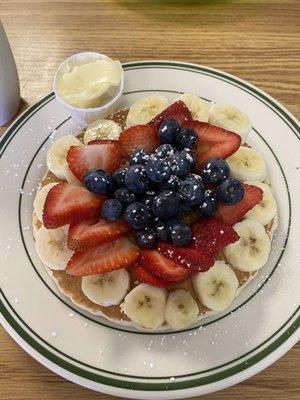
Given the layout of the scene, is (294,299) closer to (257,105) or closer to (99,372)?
(99,372)

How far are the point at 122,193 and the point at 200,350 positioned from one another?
44cm

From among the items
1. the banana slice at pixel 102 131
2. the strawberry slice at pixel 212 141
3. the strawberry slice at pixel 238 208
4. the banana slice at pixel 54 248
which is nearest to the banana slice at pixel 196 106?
the strawberry slice at pixel 212 141

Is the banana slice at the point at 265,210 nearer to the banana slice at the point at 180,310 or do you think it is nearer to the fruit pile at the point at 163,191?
the fruit pile at the point at 163,191

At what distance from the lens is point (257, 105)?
65.8 inches

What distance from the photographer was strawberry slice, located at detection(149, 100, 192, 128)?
1.47 m

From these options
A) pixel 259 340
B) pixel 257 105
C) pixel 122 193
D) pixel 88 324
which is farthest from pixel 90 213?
pixel 257 105

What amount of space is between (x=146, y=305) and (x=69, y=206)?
32 cm

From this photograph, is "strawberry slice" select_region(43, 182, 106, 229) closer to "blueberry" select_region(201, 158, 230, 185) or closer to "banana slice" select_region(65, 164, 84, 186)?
"banana slice" select_region(65, 164, 84, 186)

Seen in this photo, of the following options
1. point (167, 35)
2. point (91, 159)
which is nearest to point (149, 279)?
point (91, 159)

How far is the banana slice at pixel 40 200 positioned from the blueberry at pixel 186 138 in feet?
1.30

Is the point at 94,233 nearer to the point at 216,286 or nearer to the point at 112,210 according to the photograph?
the point at 112,210

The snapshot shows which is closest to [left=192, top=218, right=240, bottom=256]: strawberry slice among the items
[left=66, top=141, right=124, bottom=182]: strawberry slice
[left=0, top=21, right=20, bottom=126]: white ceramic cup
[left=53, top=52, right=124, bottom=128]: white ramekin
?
[left=66, top=141, right=124, bottom=182]: strawberry slice

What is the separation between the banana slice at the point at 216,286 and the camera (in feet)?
4.18

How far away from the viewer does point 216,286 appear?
129 cm
